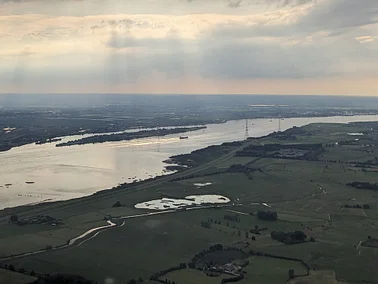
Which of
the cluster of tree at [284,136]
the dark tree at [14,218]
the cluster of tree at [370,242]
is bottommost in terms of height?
the cluster of tree at [370,242]

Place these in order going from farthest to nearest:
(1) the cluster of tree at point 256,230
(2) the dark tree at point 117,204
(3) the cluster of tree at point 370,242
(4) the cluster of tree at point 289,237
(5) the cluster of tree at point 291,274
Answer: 1. (2) the dark tree at point 117,204
2. (1) the cluster of tree at point 256,230
3. (4) the cluster of tree at point 289,237
4. (3) the cluster of tree at point 370,242
5. (5) the cluster of tree at point 291,274

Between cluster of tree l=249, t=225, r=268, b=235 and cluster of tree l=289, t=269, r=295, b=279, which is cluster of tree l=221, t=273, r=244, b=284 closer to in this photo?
cluster of tree l=289, t=269, r=295, b=279

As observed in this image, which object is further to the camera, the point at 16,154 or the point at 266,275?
the point at 16,154

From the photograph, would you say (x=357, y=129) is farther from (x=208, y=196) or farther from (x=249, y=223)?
(x=249, y=223)

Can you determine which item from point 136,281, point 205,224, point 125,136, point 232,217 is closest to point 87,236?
point 205,224

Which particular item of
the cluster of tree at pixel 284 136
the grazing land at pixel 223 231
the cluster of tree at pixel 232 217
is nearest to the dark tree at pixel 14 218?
the grazing land at pixel 223 231

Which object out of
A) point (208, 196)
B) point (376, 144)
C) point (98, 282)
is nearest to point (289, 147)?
point (376, 144)

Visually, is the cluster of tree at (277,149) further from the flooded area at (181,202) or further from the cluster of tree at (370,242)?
the cluster of tree at (370,242)
